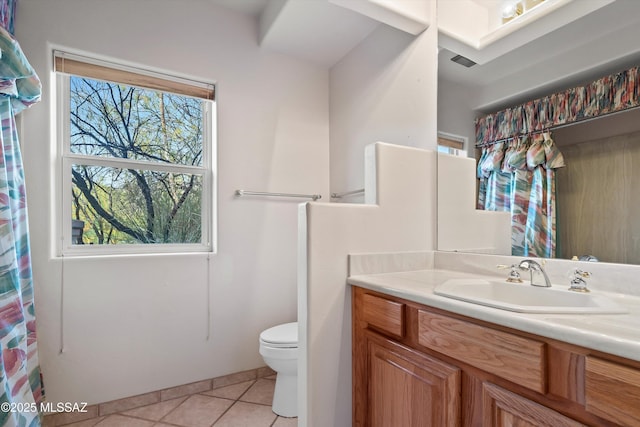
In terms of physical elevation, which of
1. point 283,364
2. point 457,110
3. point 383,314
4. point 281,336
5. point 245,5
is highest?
point 245,5

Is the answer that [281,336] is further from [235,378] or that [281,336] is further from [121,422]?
[121,422]

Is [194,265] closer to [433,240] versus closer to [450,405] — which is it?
[433,240]

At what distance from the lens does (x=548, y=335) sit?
2.35 feet

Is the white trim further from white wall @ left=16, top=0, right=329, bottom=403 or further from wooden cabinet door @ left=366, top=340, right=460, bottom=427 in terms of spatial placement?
wooden cabinet door @ left=366, top=340, right=460, bottom=427

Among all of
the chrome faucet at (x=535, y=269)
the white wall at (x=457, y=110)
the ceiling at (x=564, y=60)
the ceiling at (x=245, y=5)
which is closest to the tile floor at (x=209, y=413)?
the chrome faucet at (x=535, y=269)

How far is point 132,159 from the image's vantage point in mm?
1977

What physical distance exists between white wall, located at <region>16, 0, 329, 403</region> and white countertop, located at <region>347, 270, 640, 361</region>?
1.33m

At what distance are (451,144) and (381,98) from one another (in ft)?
2.11

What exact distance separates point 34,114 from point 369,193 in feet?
6.04

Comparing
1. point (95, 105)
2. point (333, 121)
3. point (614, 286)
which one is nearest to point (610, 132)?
point (614, 286)

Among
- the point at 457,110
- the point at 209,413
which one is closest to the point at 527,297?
the point at 457,110

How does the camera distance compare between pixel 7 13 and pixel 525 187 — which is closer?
pixel 525 187

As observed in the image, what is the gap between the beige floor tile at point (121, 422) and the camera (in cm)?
169

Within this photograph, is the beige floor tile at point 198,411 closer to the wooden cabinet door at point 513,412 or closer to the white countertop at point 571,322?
the white countertop at point 571,322
